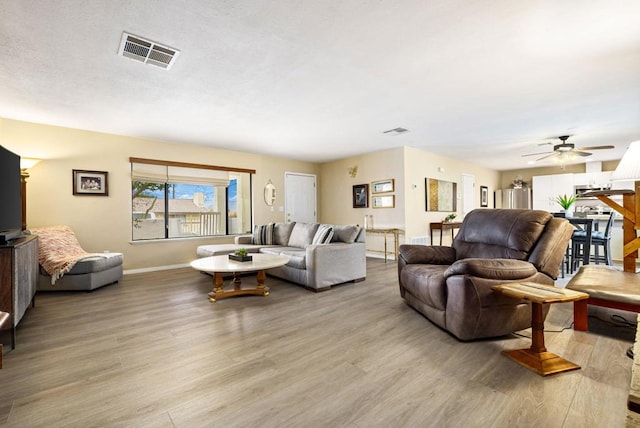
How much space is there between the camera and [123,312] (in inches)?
119

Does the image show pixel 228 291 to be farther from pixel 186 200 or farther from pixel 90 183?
pixel 90 183

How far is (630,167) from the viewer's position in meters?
2.22

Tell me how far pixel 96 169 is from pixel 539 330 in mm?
6216

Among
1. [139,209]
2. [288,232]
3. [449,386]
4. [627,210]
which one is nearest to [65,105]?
[139,209]

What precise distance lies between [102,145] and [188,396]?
16.3ft

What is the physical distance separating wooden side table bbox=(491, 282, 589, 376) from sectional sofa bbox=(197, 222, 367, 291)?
214 cm

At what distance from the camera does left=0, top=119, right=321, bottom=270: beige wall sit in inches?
171

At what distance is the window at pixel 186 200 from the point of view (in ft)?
17.7

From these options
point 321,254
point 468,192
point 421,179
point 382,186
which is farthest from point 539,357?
point 468,192

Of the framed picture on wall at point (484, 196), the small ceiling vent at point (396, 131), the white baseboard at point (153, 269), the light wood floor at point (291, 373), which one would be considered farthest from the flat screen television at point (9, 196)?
the framed picture on wall at point (484, 196)

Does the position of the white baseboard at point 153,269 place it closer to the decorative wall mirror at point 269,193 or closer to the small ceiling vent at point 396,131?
the decorative wall mirror at point 269,193

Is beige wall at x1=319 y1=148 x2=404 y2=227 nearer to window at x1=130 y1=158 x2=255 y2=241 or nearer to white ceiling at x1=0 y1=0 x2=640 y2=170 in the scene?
white ceiling at x1=0 y1=0 x2=640 y2=170

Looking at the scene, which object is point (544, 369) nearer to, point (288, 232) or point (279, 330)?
point (279, 330)

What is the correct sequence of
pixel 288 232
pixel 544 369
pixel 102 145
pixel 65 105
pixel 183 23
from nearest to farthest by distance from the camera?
pixel 544 369 < pixel 183 23 < pixel 65 105 < pixel 102 145 < pixel 288 232
